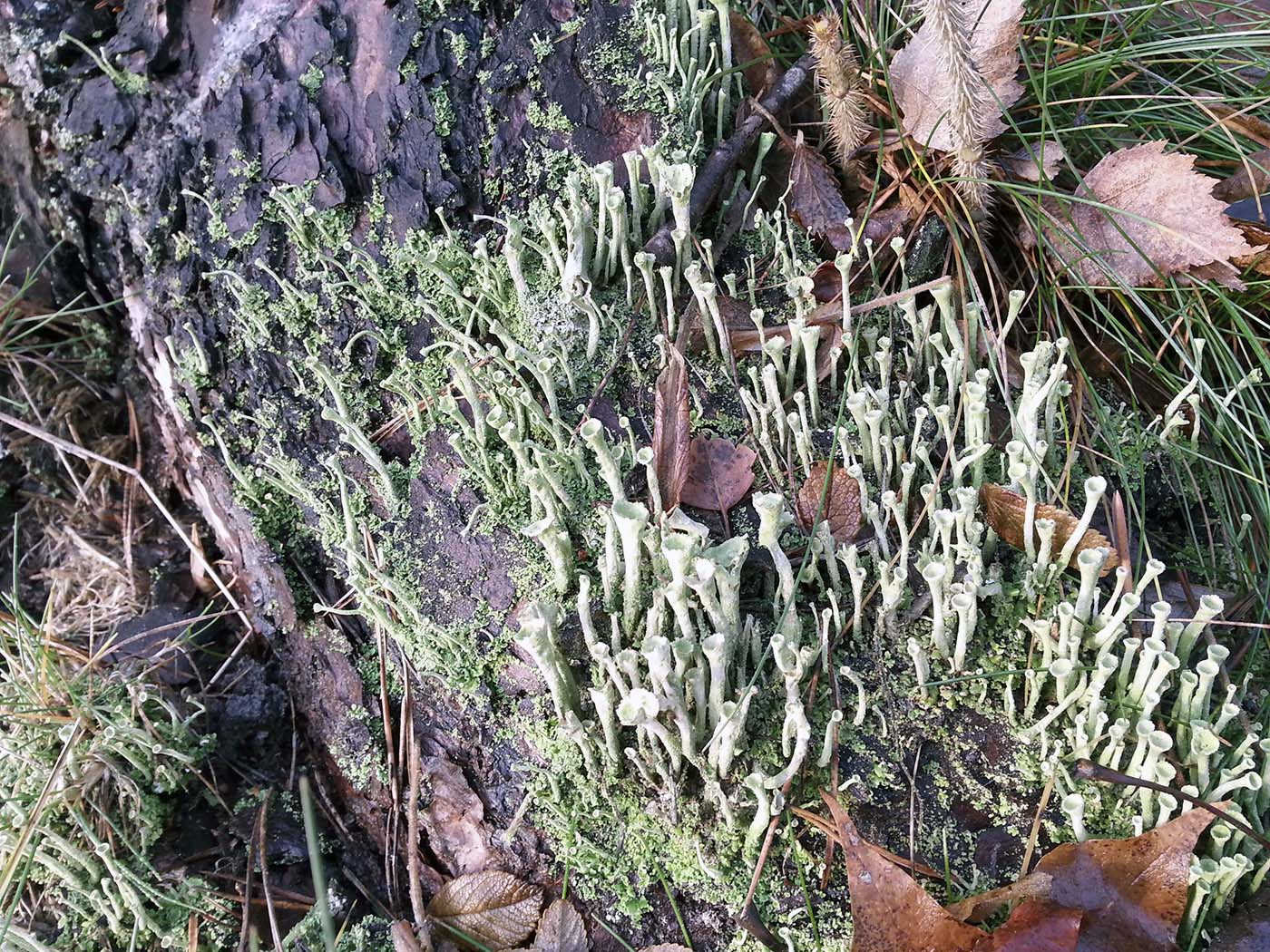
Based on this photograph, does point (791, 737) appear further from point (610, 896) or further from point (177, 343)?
point (177, 343)

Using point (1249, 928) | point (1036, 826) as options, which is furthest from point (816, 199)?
point (1249, 928)

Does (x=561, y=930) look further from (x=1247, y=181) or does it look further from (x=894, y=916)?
(x=1247, y=181)

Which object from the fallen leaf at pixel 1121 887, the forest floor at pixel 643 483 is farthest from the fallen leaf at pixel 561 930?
the fallen leaf at pixel 1121 887

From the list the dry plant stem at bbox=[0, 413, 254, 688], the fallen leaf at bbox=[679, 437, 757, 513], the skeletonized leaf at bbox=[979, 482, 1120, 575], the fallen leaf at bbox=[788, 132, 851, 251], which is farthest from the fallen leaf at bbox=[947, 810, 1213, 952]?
the dry plant stem at bbox=[0, 413, 254, 688]

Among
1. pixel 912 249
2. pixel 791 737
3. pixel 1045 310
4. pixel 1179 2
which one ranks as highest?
Answer: pixel 1179 2

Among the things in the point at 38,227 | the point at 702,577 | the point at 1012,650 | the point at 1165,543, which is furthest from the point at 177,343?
the point at 1165,543

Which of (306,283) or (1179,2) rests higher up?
(1179,2)
